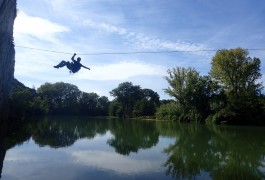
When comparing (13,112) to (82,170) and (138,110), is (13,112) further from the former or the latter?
(138,110)

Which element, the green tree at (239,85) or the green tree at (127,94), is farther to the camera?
the green tree at (127,94)

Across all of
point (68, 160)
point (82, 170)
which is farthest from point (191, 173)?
point (68, 160)

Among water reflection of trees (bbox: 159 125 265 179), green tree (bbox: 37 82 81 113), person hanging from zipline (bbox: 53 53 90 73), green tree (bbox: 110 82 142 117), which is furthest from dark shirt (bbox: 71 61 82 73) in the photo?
green tree (bbox: 37 82 81 113)

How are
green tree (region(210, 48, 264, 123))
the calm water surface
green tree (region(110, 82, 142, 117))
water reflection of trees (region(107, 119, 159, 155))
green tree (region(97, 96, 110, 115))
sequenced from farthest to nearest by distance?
green tree (region(97, 96, 110, 115))
green tree (region(110, 82, 142, 117))
green tree (region(210, 48, 264, 123))
water reflection of trees (region(107, 119, 159, 155))
the calm water surface

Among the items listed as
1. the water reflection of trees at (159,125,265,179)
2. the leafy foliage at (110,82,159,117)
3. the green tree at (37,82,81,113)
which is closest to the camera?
the water reflection of trees at (159,125,265,179)

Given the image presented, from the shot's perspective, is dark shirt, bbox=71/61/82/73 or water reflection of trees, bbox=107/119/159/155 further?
water reflection of trees, bbox=107/119/159/155

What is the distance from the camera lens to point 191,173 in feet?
36.0

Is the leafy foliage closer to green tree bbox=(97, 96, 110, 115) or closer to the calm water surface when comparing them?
green tree bbox=(97, 96, 110, 115)

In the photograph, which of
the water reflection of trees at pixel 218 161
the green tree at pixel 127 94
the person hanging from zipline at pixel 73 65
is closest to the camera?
the water reflection of trees at pixel 218 161

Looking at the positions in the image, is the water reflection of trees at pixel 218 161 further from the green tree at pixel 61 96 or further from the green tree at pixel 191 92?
the green tree at pixel 61 96

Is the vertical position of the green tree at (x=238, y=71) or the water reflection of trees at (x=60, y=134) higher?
the green tree at (x=238, y=71)

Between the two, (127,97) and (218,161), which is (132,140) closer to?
(218,161)

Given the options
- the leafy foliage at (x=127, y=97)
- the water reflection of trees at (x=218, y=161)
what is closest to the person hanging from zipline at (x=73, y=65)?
the water reflection of trees at (x=218, y=161)

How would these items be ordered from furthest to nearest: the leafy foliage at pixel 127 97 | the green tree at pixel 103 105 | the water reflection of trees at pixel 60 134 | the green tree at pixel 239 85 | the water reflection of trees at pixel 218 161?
the green tree at pixel 103 105, the leafy foliage at pixel 127 97, the green tree at pixel 239 85, the water reflection of trees at pixel 60 134, the water reflection of trees at pixel 218 161
